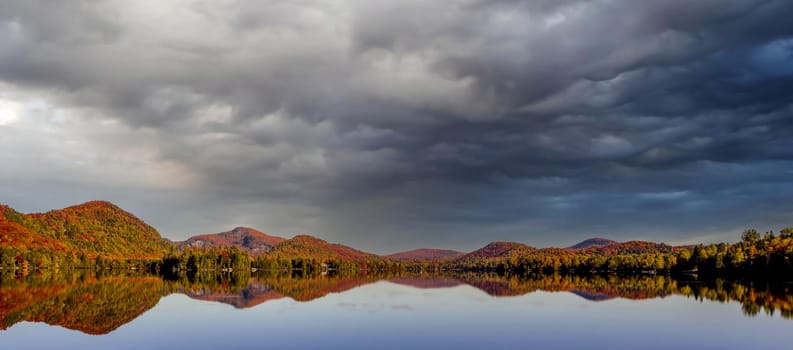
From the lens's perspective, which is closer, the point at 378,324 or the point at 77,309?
the point at 378,324

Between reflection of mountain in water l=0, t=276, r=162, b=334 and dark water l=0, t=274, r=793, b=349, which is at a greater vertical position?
reflection of mountain in water l=0, t=276, r=162, b=334

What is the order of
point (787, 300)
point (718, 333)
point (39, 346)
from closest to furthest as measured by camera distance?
point (39, 346) → point (718, 333) → point (787, 300)

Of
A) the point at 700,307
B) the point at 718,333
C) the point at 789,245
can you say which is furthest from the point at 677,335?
the point at 789,245

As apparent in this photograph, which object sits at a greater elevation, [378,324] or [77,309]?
[77,309]

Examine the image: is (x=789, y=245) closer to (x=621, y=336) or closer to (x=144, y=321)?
(x=621, y=336)

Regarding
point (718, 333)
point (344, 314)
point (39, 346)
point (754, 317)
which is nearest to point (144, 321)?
point (39, 346)

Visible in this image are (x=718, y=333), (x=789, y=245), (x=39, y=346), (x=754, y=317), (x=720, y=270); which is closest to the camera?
(x=39, y=346)

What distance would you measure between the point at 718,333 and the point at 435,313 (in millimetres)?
21942

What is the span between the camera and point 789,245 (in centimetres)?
13188

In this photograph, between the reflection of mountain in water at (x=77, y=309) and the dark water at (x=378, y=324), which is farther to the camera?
the reflection of mountain in water at (x=77, y=309)

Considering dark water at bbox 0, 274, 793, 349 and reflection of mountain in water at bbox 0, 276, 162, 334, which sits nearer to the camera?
dark water at bbox 0, 274, 793, 349

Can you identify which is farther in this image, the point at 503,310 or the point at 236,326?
the point at 503,310

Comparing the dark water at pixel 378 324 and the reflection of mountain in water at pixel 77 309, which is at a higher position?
the reflection of mountain in water at pixel 77 309

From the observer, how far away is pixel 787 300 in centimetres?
6431
